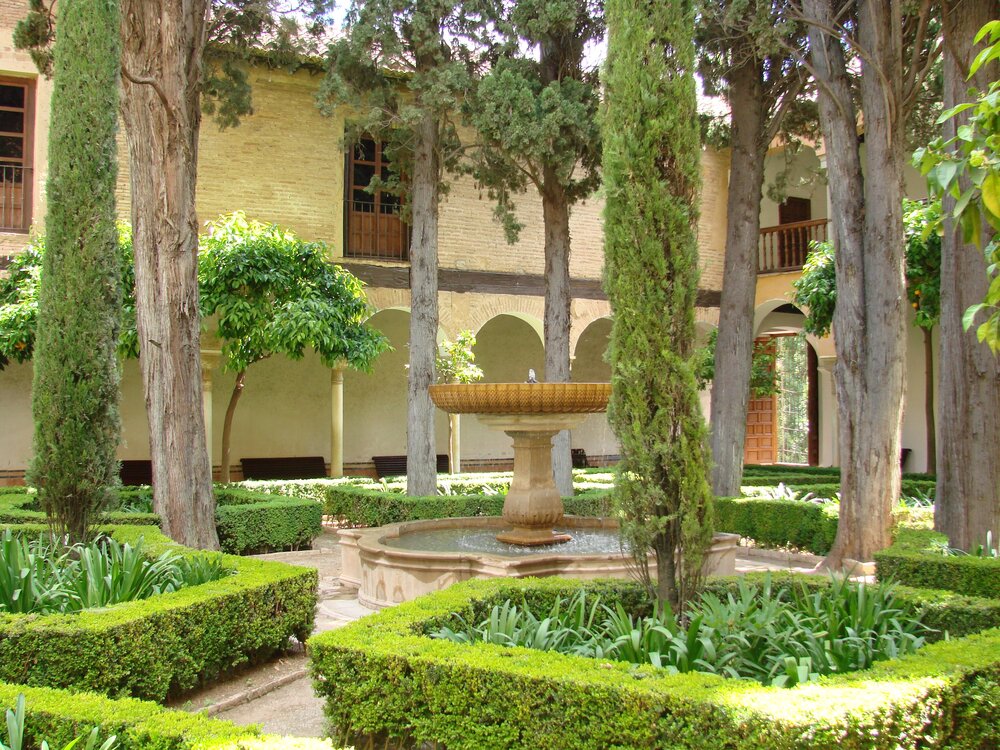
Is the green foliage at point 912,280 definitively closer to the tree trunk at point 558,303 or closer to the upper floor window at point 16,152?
the tree trunk at point 558,303

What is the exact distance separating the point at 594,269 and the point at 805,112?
5.98 metres

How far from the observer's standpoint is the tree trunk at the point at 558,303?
11.5 metres

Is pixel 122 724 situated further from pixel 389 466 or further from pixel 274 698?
pixel 389 466

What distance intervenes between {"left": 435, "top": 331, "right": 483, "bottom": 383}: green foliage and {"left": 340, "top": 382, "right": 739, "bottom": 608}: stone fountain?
611cm

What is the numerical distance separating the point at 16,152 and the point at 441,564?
11499 mm

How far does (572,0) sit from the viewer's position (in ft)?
36.1

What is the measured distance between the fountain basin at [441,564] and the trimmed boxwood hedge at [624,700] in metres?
2.34

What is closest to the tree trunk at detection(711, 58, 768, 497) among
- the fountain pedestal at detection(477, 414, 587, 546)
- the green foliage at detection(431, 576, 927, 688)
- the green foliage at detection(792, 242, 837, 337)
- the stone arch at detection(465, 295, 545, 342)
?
the green foliage at detection(792, 242, 837, 337)

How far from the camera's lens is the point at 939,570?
17.7 feet

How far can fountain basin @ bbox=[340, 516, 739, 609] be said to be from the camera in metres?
6.08

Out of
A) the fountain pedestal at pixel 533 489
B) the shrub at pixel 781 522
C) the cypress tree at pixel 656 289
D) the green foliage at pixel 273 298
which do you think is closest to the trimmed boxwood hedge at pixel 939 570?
the cypress tree at pixel 656 289

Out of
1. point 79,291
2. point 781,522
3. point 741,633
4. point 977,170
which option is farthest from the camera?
point 781,522

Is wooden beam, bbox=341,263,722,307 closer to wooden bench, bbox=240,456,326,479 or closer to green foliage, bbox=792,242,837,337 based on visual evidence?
green foliage, bbox=792,242,837,337

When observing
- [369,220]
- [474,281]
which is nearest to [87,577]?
[369,220]
